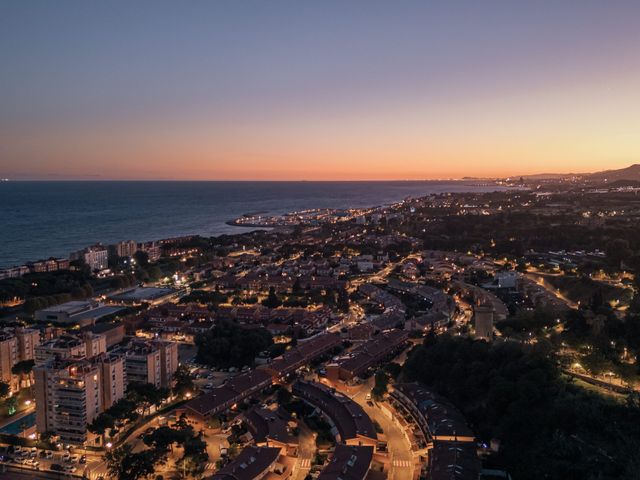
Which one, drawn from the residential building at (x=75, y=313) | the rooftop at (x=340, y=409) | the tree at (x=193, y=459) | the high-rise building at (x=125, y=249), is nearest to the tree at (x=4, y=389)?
the tree at (x=193, y=459)

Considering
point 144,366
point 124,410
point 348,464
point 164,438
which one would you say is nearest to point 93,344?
point 144,366

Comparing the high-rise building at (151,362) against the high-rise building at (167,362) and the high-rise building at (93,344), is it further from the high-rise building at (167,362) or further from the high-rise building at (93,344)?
the high-rise building at (93,344)

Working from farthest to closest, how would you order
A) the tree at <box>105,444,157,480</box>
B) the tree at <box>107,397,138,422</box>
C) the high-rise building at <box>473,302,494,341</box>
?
1. the high-rise building at <box>473,302,494,341</box>
2. the tree at <box>107,397,138,422</box>
3. the tree at <box>105,444,157,480</box>

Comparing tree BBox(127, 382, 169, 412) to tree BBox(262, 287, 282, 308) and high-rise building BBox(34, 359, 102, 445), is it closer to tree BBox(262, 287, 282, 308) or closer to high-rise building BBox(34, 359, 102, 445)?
high-rise building BBox(34, 359, 102, 445)

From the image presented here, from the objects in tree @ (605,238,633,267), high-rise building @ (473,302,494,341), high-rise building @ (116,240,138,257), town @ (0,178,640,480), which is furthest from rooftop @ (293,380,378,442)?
high-rise building @ (116,240,138,257)

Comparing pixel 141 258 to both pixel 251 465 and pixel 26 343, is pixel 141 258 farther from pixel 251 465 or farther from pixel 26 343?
pixel 251 465

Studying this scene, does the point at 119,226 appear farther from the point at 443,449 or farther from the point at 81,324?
the point at 443,449
